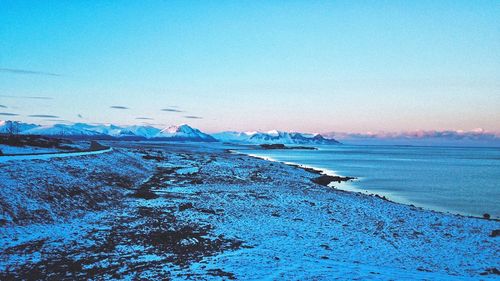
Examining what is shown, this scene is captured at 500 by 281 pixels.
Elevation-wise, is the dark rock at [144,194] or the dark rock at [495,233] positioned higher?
the dark rock at [495,233]

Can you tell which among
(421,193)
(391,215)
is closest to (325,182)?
(421,193)

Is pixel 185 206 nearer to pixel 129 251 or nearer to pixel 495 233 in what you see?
pixel 129 251

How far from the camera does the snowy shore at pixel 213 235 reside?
43.8ft

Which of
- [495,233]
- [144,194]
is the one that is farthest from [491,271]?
[144,194]

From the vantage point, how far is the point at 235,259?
1444 centimetres

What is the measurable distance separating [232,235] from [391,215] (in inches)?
504

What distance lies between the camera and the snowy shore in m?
13.3

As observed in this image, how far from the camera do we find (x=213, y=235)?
18.3 m

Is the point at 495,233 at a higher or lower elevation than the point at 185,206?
higher

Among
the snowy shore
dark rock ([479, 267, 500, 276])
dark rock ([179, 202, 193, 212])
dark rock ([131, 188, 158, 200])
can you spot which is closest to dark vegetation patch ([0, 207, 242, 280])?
the snowy shore

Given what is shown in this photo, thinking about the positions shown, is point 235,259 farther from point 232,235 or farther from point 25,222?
point 25,222

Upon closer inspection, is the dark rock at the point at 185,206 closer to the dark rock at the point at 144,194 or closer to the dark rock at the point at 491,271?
the dark rock at the point at 144,194

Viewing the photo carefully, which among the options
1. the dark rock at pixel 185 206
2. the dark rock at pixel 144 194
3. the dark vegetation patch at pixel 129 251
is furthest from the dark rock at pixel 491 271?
the dark rock at pixel 144 194

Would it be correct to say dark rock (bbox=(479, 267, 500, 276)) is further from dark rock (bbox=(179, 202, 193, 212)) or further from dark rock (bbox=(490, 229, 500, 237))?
dark rock (bbox=(179, 202, 193, 212))
